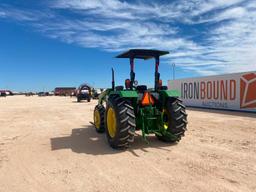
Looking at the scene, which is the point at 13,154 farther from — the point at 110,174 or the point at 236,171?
the point at 236,171

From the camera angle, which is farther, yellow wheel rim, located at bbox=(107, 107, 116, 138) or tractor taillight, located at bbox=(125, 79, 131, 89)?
tractor taillight, located at bbox=(125, 79, 131, 89)

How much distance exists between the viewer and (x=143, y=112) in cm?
731

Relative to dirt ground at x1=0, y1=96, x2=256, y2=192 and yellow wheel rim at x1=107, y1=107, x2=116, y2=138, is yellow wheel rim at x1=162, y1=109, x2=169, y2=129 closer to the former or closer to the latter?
dirt ground at x1=0, y1=96, x2=256, y2=192

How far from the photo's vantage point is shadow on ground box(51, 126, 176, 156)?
6884mm

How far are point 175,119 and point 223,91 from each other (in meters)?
14.4

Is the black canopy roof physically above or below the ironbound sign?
above

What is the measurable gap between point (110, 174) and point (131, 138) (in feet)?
5.66

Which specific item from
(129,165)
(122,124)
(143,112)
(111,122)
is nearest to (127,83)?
(143,112)

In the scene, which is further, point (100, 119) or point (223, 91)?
point (223, 91)

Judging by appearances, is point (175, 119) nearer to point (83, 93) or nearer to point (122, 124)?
point (122, 124)

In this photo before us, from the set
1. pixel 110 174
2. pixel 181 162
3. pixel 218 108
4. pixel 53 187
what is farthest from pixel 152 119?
pixel 218 108

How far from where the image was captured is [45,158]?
6242mm

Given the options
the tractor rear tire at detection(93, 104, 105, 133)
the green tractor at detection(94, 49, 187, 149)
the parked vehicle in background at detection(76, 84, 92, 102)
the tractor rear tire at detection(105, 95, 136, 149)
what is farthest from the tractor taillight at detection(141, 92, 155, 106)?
the parked vehicle in background at detection(76, 84, 92, 102)

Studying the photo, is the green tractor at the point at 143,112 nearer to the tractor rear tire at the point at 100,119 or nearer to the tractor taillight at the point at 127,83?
the tractor taillight at the point at 127,83
